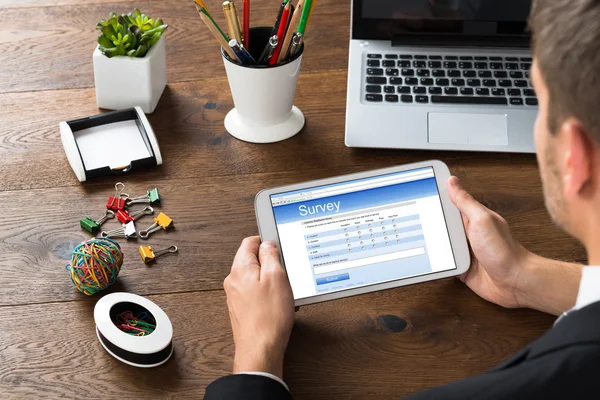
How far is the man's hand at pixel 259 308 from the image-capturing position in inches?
37.7

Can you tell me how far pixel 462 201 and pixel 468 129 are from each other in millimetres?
267

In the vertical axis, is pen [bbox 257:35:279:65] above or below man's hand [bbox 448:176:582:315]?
above

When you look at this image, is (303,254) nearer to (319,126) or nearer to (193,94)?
(319,126)

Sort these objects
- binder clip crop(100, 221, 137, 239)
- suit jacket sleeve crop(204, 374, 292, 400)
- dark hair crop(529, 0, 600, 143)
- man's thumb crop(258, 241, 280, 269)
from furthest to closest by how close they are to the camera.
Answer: binder clip crop(100, 221, 137, 239)
man's thumb crop(258, 241, 280, 269)
suit jacket sleeve crop(204, 374, 292, 400)
dark hair crop(529, 0, 600, 143)

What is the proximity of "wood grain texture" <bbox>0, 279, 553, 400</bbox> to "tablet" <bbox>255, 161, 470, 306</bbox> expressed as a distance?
4 centimetres

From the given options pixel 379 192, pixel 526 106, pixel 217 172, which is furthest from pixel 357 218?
pixel 526 106

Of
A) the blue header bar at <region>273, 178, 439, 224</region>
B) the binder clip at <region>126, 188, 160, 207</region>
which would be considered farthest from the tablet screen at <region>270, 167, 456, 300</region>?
the binder clip at <region>126, 188, 160, 207</region>

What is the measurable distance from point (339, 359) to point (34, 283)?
1.38 feet

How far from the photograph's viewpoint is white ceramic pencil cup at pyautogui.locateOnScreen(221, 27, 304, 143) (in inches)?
48.4

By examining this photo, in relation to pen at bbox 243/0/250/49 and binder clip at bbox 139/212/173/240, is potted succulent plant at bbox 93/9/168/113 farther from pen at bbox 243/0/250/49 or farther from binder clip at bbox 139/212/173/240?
binder clip at bbox 139/212/173/240

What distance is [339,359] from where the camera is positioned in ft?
3.27

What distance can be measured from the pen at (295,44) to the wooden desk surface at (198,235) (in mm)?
147

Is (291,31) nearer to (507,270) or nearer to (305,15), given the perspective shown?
(305,15)

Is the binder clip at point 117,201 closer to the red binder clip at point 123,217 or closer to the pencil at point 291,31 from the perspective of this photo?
the red binder clip at point 123,217
